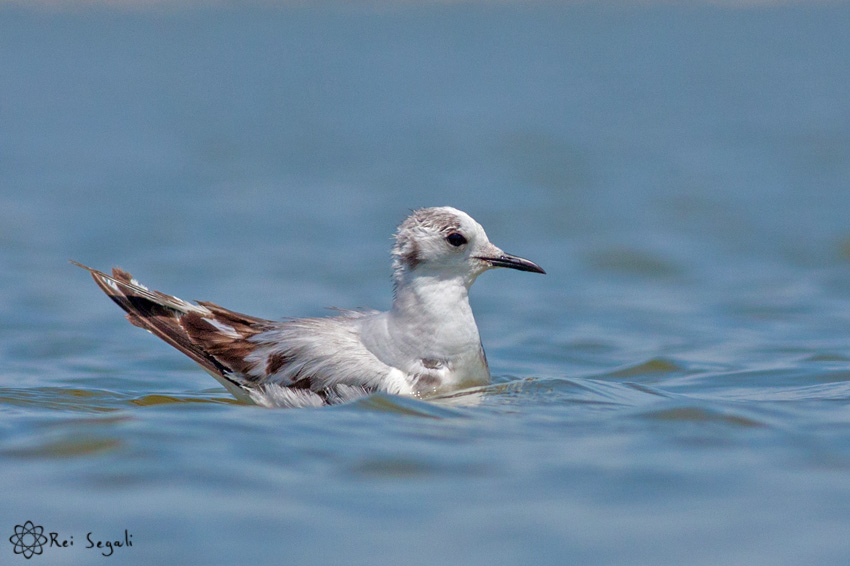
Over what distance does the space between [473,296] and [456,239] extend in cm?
489

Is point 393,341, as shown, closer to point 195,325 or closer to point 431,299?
point 431,299

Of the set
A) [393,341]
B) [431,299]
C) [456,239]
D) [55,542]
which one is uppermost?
[456,239]

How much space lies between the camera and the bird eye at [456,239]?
7.50 m

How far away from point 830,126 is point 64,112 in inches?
579

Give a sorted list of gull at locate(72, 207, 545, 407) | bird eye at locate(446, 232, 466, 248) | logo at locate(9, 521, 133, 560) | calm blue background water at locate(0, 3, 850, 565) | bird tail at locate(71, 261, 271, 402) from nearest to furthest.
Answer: logo at locate(9, 521, 133, 560) < calm blue background water at locate(0, 3, 850, 565) < gull at locate(72, 207, 545, 407) < bird eye at locate(446, 232, 466, 248) < bird tail at locate(71, 261, 271, 402)

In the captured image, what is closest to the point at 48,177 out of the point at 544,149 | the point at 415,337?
the point at 544,149

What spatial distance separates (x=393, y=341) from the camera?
A: 746 centimetres

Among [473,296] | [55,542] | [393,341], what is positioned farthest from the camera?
[473,296]

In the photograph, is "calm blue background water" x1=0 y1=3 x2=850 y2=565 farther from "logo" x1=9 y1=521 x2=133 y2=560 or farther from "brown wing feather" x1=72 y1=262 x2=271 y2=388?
"brown wing feather" x1=72 y1=262 x2=271 y2=388

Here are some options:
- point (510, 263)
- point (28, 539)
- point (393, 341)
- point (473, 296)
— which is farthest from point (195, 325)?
point (473, 296)

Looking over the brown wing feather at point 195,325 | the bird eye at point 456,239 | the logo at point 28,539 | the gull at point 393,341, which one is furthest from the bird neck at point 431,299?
the logo at point 28,539

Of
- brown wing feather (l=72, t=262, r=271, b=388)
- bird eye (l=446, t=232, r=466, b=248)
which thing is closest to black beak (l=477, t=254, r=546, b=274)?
bird eye (l=446, t=232, r=466, b=248)

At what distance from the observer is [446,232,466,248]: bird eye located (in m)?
7.50

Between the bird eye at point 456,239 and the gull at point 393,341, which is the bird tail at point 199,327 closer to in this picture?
the gull at point 393,341
